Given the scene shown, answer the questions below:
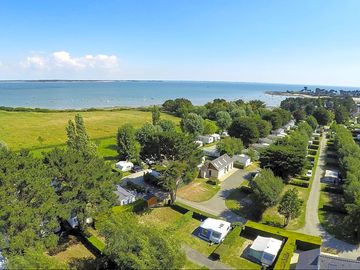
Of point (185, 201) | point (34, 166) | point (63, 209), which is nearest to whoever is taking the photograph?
point (63, 209)

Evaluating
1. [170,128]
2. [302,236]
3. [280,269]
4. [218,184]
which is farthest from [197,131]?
[280,269]

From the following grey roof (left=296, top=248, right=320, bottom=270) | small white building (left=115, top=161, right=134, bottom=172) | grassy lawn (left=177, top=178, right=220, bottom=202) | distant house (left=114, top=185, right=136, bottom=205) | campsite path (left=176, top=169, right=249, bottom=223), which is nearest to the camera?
grey roof (left=296, top=248, right=320, bottom=270)

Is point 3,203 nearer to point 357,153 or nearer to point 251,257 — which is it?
point 251,257

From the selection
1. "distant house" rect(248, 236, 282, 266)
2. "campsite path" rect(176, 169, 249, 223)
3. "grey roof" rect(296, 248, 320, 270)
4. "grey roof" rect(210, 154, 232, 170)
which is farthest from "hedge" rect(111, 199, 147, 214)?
"grey roof" rect(296, 248, 320, 270)

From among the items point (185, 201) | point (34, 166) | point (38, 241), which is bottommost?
point (185, 201)

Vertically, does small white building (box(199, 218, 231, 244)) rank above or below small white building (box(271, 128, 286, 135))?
below

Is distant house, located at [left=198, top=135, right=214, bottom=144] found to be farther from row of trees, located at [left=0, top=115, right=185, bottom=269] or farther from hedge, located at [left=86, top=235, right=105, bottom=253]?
hedge, located at [left=86, top=235, right=105, bottom=253]

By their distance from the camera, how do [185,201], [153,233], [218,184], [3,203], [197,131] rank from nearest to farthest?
[153,233] < [3,203] < [185,201] < [218,184] < [197,131]
